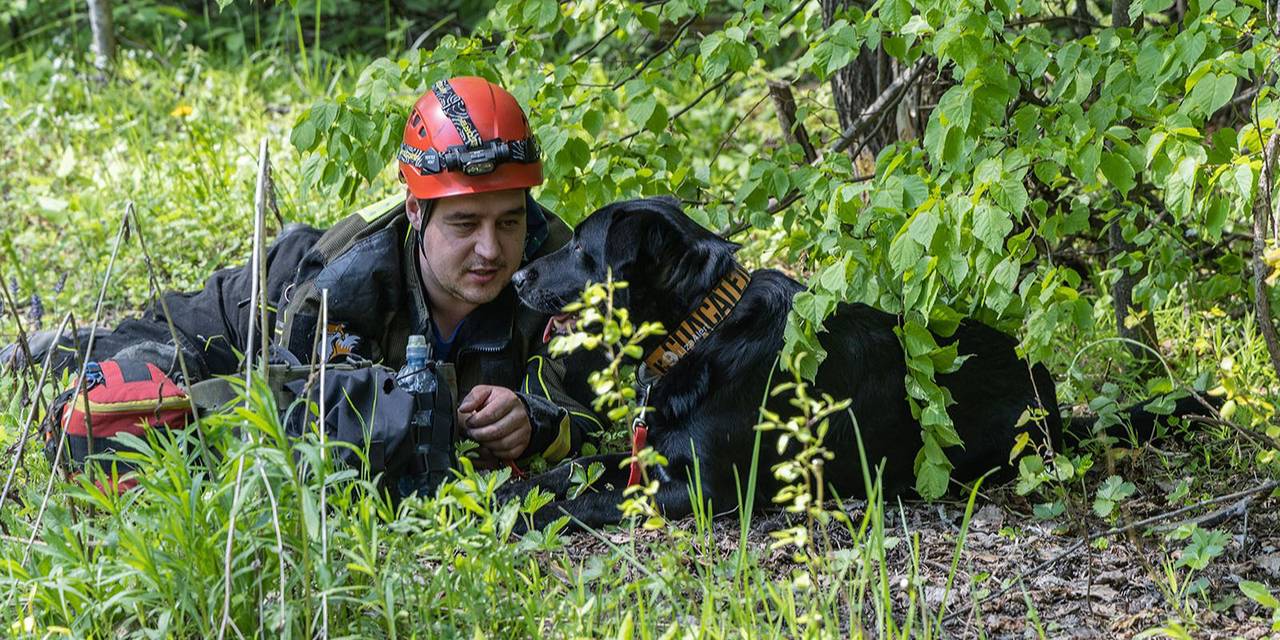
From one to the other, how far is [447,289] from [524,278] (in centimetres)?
38

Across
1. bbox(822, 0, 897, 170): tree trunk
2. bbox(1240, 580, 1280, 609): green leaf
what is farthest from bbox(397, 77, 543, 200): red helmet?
bbox(1240, 580, 1280, 609): green leaf

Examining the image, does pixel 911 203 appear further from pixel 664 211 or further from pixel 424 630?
pixel 424 630

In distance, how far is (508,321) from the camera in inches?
169

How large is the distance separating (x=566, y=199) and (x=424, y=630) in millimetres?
1933

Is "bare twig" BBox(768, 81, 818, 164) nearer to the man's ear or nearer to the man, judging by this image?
the man

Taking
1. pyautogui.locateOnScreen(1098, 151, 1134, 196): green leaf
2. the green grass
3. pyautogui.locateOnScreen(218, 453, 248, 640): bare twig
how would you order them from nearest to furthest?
1. pyautogui.locateOnScreen(218, 453, 248, 640): bare twig
2. the green grass
3. pyautogui.locateOnScreen(1098, 151, 1134, 196): green leaf

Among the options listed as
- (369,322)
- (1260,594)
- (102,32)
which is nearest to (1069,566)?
(1260,594)

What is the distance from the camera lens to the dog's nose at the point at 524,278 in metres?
3.90

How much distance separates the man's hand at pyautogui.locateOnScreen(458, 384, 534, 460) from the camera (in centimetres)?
377

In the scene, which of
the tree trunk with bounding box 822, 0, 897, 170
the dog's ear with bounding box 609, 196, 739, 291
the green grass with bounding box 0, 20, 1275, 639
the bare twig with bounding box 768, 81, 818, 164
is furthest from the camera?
the bare twig with bounding box 768, 81, 818, 164

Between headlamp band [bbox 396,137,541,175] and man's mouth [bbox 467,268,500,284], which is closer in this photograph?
headlamp band [bbox 396,137,541,175]

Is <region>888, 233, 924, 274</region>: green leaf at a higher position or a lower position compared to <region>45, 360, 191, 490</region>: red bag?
higher

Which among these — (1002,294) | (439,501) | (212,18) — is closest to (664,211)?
(1002,294)

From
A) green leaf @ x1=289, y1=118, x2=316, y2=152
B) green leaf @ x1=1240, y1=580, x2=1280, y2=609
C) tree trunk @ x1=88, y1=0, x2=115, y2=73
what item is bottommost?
green leaf @ x1=1240, y1=580, x2=1280, y2=609
